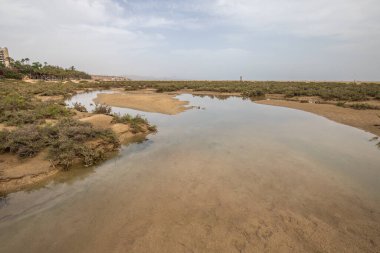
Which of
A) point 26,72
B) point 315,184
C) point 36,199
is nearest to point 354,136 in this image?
point 315,184

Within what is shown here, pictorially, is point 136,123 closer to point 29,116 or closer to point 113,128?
point 113,128

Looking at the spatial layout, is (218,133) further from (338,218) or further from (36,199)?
(36,199)

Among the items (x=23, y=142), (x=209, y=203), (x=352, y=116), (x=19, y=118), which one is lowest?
(x=209, y=203)

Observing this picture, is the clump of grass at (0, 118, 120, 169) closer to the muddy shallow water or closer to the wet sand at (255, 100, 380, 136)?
the muddy shallow water

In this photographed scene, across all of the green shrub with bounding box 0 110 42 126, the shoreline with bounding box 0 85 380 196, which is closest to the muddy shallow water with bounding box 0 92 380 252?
the shoreline with bounding box 0 85 380 196

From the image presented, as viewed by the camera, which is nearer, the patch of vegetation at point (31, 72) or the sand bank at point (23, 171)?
the sand bank at point (23, 171)

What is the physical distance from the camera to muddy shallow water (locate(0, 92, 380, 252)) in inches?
169

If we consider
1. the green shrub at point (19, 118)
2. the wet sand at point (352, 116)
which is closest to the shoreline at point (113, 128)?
the wet sand at point (352, 116)

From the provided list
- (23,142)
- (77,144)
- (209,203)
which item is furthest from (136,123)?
(209,203)

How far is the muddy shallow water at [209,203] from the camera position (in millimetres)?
4305

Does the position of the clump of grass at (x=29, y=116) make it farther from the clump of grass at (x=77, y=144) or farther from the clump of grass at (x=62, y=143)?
the clump of grass at (x=62, y=143)

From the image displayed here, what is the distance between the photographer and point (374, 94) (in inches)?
888

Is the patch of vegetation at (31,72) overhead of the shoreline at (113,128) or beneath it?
overhead

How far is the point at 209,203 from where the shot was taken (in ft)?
18.3
